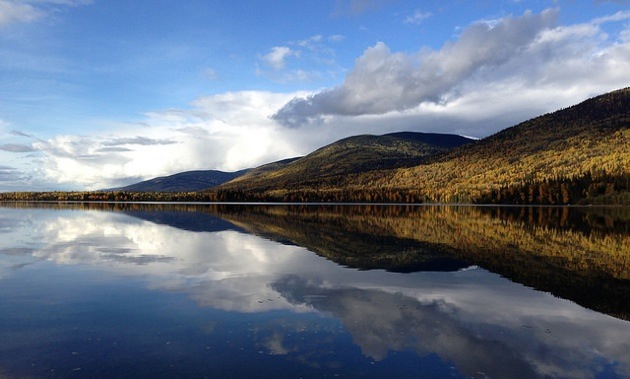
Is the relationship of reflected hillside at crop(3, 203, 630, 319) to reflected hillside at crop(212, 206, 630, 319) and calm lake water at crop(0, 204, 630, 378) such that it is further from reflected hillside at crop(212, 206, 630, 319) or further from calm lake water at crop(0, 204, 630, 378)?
calm lake water at crop(0, 204, 630, 378)

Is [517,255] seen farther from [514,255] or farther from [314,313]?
[314,313]

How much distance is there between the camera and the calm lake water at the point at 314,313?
1455 cm

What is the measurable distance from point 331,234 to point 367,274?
28097 millimetres

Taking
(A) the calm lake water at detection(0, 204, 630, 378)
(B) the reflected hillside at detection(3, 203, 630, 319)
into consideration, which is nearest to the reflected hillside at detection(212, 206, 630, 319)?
(B) the reflected hillside at detection(3, 203, 630, 319)

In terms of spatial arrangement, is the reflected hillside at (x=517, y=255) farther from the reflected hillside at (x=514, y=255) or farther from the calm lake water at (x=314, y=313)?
the calm lake water at (x=314, y=313)

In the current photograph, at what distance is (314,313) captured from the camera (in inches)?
Answer: 814

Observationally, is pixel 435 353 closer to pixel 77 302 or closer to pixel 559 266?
pixel 77 302

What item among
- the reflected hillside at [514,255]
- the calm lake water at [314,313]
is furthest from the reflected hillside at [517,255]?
the calm lake water at [314,313]

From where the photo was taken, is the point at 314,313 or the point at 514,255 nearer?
the point at 314,313

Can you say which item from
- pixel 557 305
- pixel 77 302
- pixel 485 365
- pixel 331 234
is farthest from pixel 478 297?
pixel 331 234

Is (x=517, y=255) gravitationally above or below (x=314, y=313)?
below

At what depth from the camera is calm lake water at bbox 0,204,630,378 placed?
14555mm

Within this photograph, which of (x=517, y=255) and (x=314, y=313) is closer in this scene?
(x=314, y=313)

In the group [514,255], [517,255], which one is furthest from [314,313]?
A: [517,255]
